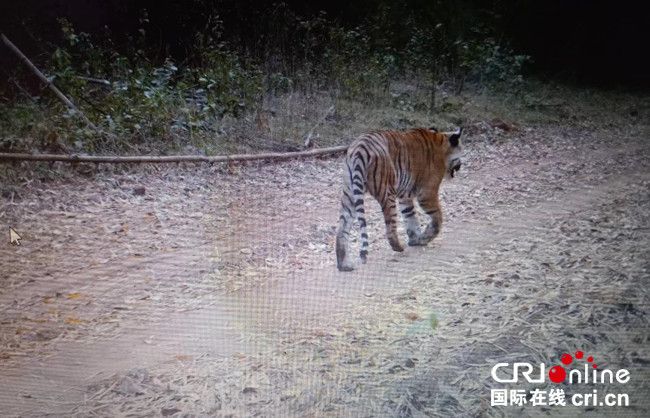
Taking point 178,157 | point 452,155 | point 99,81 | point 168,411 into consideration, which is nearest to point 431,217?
point 452,155

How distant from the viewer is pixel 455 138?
132 inches

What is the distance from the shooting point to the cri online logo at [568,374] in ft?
5.61

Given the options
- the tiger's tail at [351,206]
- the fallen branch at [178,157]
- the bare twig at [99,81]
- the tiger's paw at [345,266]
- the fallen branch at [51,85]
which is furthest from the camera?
the bare twig at [99,81]

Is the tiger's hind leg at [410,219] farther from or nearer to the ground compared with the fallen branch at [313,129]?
nearer to the ground

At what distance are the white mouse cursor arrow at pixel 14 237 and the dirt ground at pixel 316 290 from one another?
38 mm

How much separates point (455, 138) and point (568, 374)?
1.86 meters

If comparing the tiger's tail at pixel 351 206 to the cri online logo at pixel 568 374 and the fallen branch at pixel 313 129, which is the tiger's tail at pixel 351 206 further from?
the cri online logo at pixel 568 374

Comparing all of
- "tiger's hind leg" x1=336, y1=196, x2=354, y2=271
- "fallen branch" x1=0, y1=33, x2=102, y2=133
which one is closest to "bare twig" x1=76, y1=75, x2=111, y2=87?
"fallen branch" x1=0, y1=33, x2=102, y2=133

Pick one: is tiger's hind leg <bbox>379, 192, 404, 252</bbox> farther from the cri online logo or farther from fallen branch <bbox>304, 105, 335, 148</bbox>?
the cri online logo

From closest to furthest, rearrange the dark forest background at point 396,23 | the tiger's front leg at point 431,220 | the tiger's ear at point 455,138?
the dark forest background at point 396,23
the tiger's front leg at point 431,220
the tiger's ear at point 455,138

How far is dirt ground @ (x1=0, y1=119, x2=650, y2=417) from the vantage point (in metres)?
1.83

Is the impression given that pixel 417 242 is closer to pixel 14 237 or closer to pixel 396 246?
pixel 396 246

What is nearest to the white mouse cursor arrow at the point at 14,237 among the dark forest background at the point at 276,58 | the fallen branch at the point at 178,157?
the fallen branch at the point at 178,157

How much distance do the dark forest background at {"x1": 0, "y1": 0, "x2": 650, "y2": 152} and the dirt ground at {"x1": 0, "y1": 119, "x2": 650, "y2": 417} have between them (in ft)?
1.23
